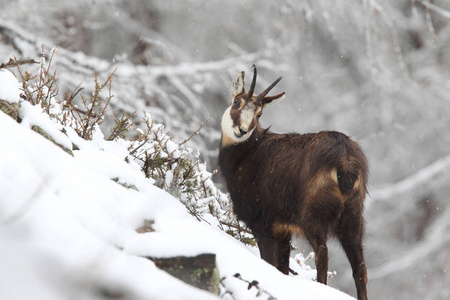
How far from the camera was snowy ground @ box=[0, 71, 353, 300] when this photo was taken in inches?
82.1

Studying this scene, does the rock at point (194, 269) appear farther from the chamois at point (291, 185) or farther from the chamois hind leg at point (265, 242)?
the chamois hind leg at point (265, 242)

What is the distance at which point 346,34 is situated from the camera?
18.8 m

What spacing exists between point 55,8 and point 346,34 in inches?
386

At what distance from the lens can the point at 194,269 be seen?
118 inches

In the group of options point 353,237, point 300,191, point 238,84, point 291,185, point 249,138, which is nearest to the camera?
point 353,237

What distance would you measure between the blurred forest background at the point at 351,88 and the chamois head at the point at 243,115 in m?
5.89

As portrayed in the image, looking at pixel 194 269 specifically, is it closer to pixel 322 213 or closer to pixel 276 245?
pixel 322 213

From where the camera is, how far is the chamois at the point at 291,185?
5.06 m

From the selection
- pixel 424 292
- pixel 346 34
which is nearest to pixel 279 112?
pixel 346 34

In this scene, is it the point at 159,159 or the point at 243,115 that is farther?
the point at 243,115

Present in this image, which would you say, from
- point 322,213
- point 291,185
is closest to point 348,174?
point 322,213

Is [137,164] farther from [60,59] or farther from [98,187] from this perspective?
[60,59]

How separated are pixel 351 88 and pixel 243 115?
1389 centimetres

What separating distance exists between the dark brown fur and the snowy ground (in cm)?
128
